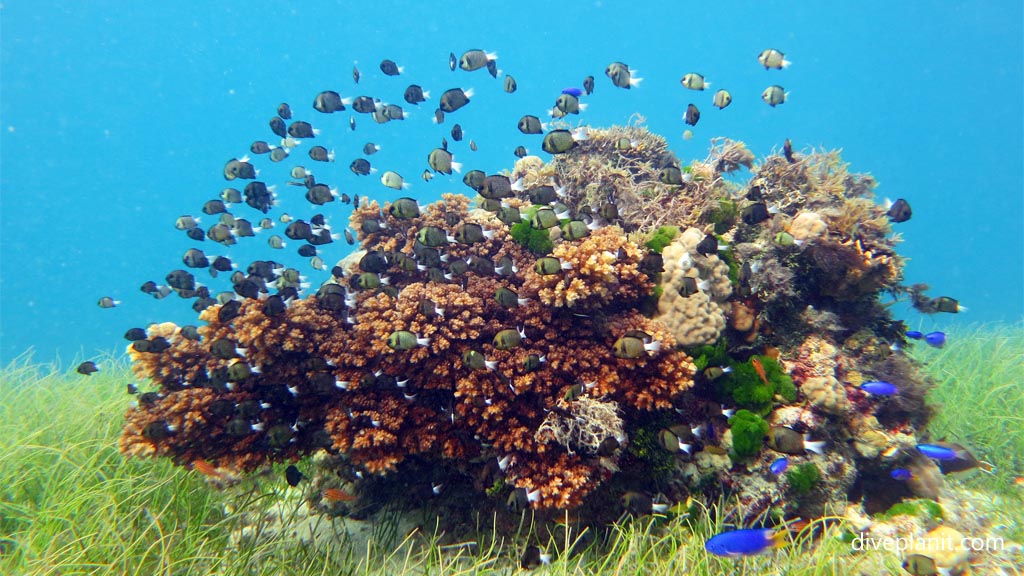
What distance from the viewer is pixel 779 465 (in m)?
5.01

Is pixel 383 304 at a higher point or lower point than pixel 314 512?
higher

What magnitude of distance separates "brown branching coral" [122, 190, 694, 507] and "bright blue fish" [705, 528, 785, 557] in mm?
1395

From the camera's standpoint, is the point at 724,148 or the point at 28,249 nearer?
the point at 724,148

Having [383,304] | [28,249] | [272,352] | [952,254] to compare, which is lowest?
[272,352]

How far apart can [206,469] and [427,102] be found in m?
136

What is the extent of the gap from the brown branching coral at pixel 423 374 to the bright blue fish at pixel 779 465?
1.17 m

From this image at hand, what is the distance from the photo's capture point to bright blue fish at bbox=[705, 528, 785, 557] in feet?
12.0

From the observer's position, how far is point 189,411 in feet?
17.9

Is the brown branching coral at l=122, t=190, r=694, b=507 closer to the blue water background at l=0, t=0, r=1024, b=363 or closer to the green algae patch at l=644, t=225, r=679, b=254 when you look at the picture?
the green algae patch at l=644, t=225, r=679, b=254

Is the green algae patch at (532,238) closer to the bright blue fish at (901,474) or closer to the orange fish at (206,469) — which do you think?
the orange fish at (206,469)

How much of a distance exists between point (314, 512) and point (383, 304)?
2903 millimetres

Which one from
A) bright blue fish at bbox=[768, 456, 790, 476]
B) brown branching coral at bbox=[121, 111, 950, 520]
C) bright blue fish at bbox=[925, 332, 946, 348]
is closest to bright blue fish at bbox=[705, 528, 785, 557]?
brown branching coral at bbox=[121, 111, 950, 520]

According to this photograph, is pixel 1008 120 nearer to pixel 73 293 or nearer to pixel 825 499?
pixel 825 499

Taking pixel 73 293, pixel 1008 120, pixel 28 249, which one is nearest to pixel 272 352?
pixel 73 293
